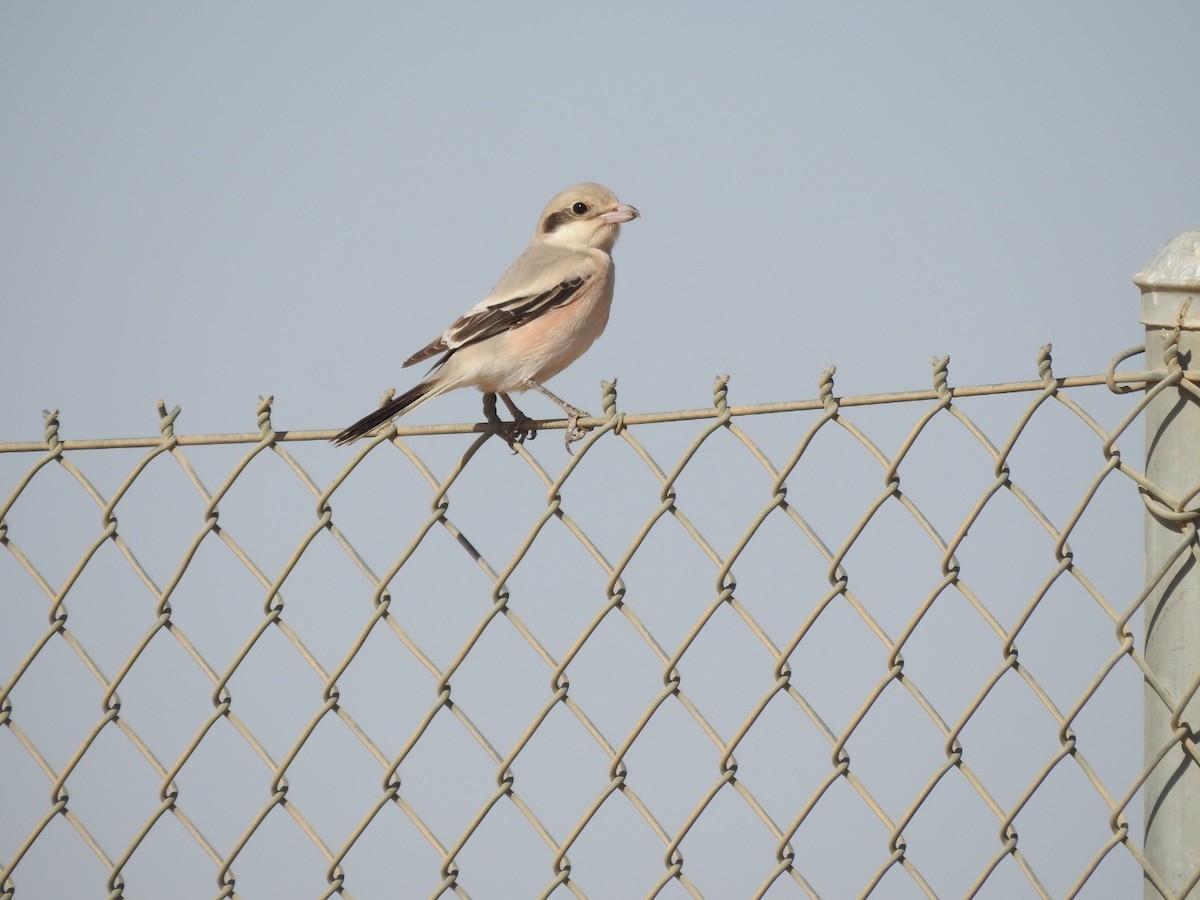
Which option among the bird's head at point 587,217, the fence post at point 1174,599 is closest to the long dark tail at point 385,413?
the bird's head at point 587,217

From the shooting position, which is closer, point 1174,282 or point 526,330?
point 1174,282

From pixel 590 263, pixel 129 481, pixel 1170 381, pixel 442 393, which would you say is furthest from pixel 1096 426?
pixel 590 263

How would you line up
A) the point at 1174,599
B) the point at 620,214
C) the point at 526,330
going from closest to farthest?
the point at 1174,599 < the point at 526,330 < the point at 620,214

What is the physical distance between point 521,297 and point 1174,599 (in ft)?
9.81

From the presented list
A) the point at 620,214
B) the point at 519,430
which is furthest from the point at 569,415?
the point at 620,214

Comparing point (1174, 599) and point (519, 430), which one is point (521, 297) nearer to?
point (519, 430)

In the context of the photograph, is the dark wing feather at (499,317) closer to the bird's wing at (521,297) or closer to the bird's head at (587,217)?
the bird's wing at (521,297)

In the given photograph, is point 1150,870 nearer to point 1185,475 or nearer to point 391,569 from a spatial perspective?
point 1185,475

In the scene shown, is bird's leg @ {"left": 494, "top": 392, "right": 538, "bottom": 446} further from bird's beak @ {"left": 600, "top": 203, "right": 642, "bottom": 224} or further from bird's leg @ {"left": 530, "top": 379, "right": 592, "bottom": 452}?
bird's beak @ {"left": 600, "top": 203, "right": 642, "bottom": 224}

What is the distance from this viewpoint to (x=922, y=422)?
2.32m

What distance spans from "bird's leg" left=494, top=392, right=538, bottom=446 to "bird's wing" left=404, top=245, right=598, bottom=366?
0.25m

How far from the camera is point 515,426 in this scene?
368 centimetres

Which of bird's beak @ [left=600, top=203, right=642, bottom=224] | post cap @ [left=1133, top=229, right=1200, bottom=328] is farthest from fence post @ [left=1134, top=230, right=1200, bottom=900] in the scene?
bird's beak @ [left=600, top=203, right=642, bottom=224]

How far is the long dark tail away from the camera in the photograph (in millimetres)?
2818
